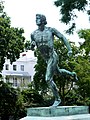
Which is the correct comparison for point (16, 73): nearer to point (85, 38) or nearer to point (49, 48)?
point (85, 38)

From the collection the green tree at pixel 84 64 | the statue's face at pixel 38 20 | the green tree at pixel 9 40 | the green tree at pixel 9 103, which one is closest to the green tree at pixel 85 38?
the green tree at pixel 84 64

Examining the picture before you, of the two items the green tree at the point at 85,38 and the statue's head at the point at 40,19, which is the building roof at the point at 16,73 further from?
the statue's head at the point at 40,19

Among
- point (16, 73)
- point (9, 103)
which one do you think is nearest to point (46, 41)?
point (9, 103)

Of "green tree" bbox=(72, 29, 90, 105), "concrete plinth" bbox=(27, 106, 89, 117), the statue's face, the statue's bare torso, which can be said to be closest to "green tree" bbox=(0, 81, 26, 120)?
"green tree" bbox=(72, 29, 90, 105)

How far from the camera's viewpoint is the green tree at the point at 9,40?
26.0 meters

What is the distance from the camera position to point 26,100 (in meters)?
39.8

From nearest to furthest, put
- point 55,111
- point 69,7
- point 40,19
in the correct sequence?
1. point 55,111
2. point 40,19
3. point 69,7

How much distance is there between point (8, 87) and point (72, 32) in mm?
13799

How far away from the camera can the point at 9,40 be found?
26.8m

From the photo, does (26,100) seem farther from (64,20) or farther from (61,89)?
(64,20)

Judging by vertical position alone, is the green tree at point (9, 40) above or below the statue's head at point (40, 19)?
above

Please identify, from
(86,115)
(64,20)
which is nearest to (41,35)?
(86,115)

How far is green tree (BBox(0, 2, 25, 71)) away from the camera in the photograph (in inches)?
1025

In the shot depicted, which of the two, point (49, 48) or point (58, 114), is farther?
point (49, 48)
